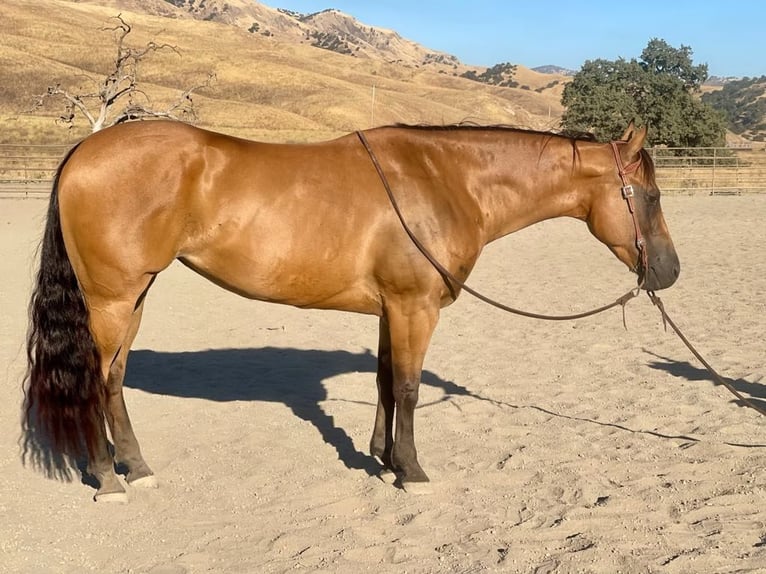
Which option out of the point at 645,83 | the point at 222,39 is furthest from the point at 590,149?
the point at 222,39

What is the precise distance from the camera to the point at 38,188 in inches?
890

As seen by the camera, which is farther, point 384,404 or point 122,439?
point 384,404

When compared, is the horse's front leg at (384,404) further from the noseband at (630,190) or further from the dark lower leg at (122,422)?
the noseband at (630,190)

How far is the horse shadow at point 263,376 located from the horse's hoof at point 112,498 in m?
1.40

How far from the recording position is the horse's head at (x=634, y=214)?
4113 mm

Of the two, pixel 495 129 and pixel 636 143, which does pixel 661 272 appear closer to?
pixel 636 143

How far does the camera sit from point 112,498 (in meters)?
3.96

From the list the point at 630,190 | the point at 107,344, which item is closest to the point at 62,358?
the point at 107,344

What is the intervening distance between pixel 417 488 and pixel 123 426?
1706 millimetres

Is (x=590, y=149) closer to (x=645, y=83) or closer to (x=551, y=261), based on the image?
(x=551, y=261)

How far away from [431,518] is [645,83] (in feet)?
122

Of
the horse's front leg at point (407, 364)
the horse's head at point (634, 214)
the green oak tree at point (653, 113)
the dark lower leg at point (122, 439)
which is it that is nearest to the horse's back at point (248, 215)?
the horse's front leg at point (407, 364)

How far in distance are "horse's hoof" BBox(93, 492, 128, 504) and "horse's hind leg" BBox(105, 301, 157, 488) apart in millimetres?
195

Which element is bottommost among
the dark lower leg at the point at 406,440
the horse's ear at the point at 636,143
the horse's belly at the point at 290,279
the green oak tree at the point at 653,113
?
the dark lower leg at the point at 406,440
